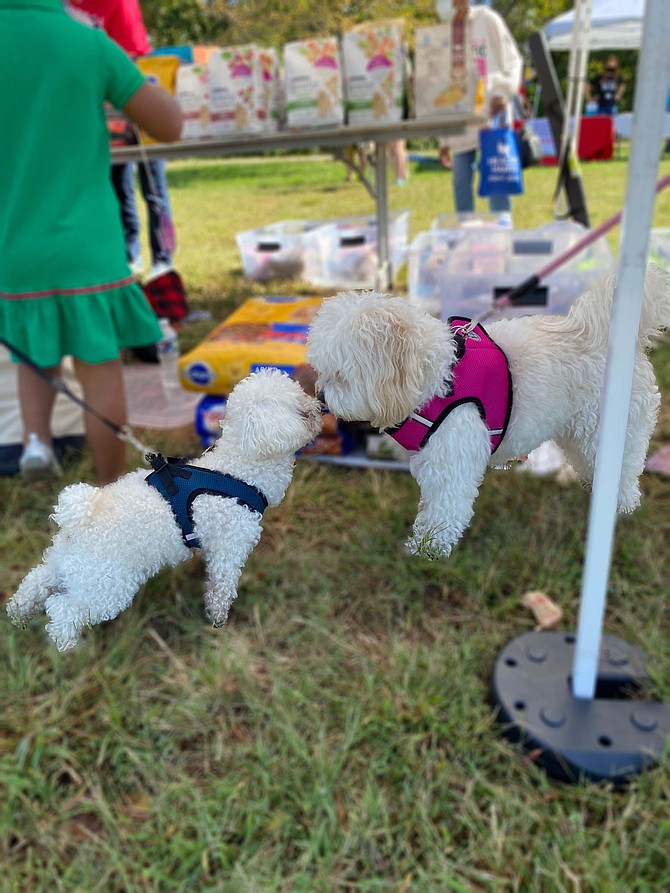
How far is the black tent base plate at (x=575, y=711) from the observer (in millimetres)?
2404

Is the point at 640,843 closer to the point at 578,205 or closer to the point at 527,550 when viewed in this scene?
the point at 527,550

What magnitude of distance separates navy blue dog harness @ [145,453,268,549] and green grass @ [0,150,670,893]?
2039mm

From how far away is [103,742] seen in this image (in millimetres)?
2467

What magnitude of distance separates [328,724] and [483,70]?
3407 millimetres

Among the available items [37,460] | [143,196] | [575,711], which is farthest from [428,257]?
[143,196]

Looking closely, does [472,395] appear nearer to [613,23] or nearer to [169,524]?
[169,524]

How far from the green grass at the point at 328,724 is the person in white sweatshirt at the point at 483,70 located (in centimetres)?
168

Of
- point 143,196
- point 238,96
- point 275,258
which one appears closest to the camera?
point 238,96

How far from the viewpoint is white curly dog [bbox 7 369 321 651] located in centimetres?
30

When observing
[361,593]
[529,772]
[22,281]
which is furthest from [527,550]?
[22,281]

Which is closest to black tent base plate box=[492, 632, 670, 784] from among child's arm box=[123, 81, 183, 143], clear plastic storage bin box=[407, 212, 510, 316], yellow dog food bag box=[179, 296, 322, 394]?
clear plastic storage bin box=[407, 212, 510, 316]

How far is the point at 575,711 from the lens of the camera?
2594mm

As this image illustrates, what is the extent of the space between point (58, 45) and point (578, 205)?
3784 mm

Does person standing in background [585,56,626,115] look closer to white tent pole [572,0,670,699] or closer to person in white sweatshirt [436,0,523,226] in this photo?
person in white sweatshirt [436,0,523,226]
